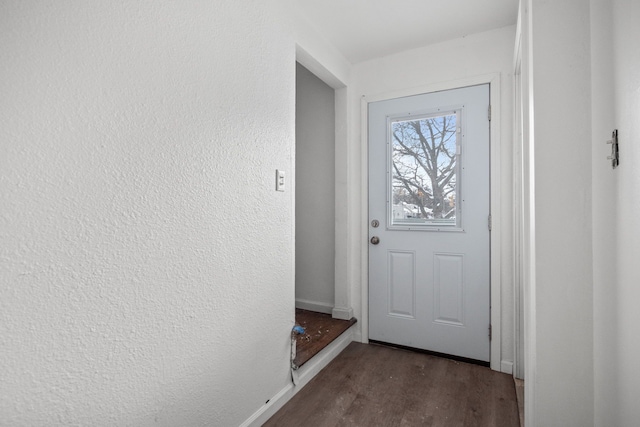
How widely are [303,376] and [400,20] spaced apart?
89.8 inches

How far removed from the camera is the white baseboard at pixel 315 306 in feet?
9.07

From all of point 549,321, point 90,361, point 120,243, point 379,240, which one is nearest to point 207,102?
point 120,243

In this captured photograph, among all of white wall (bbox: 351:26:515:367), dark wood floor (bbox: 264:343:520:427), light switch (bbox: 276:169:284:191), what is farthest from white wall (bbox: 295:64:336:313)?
light switch (bbox: 276:169:284:191)

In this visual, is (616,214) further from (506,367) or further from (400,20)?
(400,20)

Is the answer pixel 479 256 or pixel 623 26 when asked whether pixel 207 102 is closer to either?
pixel 623 26

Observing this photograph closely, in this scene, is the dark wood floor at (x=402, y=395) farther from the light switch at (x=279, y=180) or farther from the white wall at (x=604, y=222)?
the light switch at (x=279, y=180)

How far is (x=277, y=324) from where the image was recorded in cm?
172

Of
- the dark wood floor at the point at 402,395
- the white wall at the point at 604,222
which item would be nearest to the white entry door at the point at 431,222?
the dark wood floor at the point at 402,395

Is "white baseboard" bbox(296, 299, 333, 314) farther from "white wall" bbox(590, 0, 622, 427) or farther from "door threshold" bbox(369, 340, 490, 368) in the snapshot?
"white wall" bbox(590, 0, 622, 427)

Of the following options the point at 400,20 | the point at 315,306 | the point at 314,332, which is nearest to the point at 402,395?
the point at 314,332

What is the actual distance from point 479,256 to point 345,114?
4.76 ft

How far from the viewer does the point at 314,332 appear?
7.67 ft

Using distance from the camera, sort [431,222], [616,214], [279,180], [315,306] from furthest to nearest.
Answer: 1. [315,306]
2. [431,222]
3. [279,180]
4. [616,214]

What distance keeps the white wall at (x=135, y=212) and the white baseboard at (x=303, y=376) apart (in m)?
0.06
